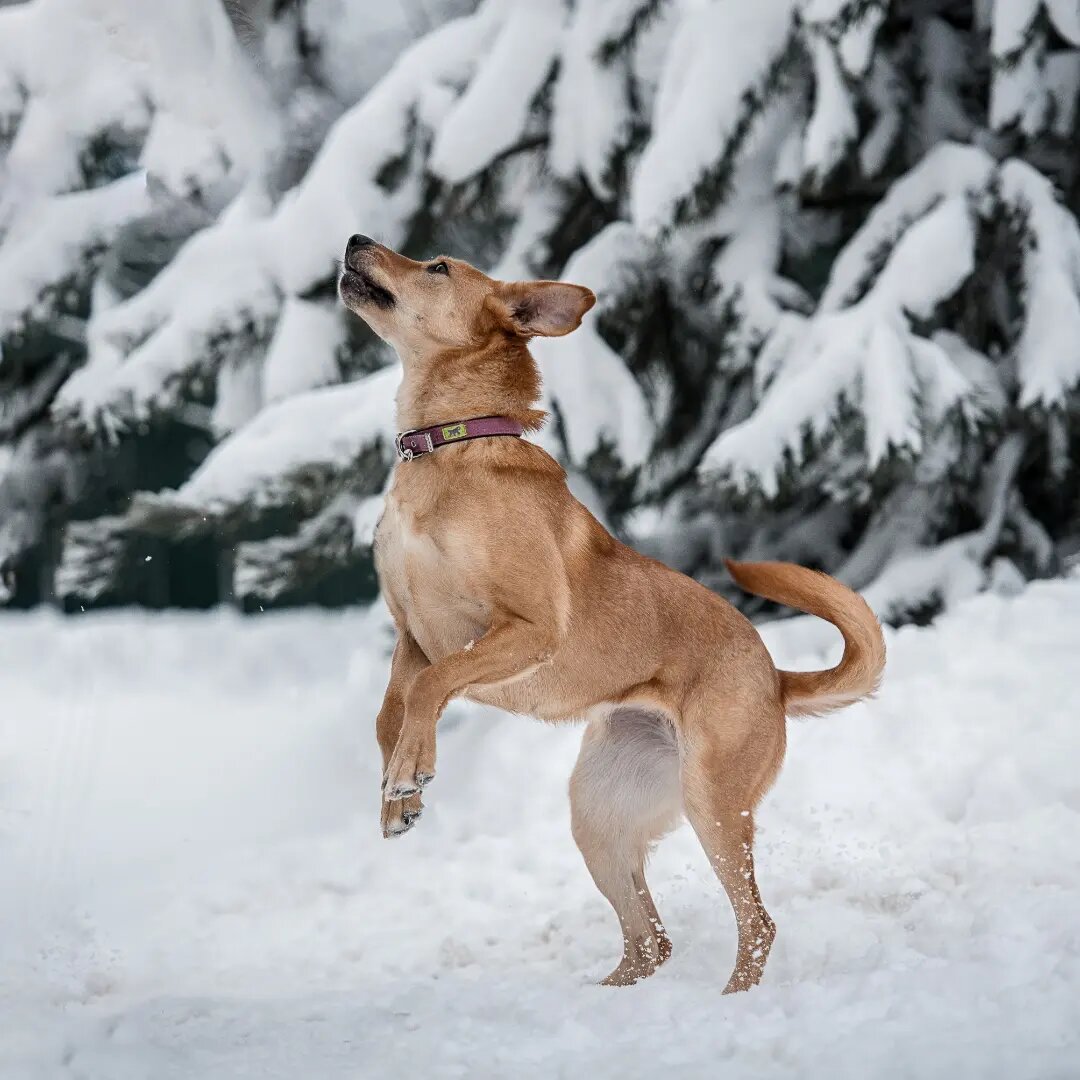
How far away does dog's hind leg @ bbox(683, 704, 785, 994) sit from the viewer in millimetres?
3494

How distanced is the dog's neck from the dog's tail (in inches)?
28.1

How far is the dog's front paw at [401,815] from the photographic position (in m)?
3.05

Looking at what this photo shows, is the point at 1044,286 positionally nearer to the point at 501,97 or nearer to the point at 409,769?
the point at 501,97

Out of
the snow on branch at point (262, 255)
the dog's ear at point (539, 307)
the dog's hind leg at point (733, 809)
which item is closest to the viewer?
the dog's ear at point (539, 307)

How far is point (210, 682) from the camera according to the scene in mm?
7871

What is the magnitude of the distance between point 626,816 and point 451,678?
41.0 inches

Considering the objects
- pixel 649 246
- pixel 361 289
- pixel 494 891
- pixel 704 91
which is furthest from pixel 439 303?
pixel 649 246

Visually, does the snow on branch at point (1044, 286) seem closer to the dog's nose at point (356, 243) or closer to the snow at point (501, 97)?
the snow at point (501, 97)

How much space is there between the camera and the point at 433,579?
10.6 ft

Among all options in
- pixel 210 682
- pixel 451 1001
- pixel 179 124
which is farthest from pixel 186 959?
pixel 179 124

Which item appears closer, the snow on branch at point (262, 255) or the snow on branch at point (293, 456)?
the snow on branch at point (293, 456)

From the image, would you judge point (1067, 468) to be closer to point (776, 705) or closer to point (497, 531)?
point (776, 705)

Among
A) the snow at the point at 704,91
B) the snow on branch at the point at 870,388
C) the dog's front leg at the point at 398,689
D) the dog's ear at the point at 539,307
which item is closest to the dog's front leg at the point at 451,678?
the dog's front leg at the point at 398,689

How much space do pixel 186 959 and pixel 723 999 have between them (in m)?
2.07
